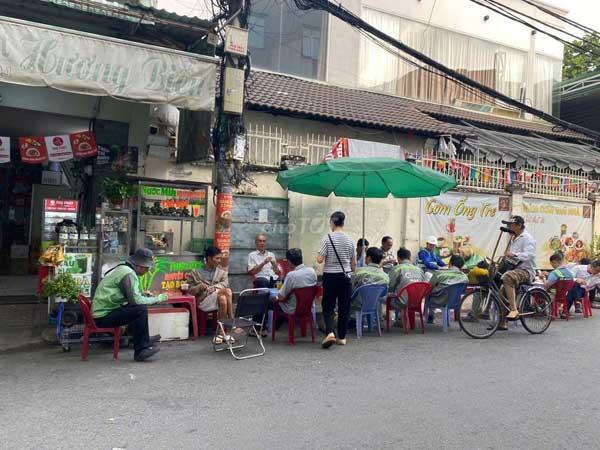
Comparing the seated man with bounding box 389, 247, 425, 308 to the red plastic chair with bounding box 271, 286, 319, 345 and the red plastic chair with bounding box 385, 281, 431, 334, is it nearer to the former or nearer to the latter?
the red plastic chair with bounding box 385, 281, 431, 334

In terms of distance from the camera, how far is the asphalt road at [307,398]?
12.2 feet

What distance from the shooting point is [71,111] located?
29.6 ft

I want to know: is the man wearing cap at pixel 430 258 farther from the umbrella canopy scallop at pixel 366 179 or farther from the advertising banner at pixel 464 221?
the advertising banner at pixel 464 221

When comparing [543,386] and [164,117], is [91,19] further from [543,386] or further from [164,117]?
[543,386]

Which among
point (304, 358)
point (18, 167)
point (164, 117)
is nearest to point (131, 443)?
point (304, 358)

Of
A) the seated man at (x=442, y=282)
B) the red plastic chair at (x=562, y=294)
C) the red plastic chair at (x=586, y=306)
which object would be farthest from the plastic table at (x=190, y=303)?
the red plastic chair at (x=586, y=306)

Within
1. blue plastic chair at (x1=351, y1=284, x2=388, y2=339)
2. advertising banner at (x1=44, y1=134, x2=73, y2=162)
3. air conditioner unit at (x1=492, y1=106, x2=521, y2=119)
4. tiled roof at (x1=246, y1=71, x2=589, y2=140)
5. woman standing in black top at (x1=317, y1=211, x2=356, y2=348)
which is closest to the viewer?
woman standing in black top at (x1=317, y1=211, x2=356, y2=348)

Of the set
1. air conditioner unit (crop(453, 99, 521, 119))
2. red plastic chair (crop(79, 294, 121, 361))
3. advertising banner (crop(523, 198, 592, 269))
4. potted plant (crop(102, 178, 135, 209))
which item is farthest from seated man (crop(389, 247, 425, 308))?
air conditioner unit (crop(453, 99, 521, 119))

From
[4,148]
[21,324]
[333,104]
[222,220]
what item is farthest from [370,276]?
[333,104]

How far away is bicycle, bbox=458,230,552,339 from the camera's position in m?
7.34

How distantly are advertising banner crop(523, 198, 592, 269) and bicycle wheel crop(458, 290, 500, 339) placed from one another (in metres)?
6.22

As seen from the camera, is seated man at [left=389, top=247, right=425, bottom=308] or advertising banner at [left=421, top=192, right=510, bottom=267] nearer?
seated man at [left=389, top=247, right=425, bottom=308]

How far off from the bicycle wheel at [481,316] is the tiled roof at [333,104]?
5.04 m

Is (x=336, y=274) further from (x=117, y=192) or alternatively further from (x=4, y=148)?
(x=4, y=148)
